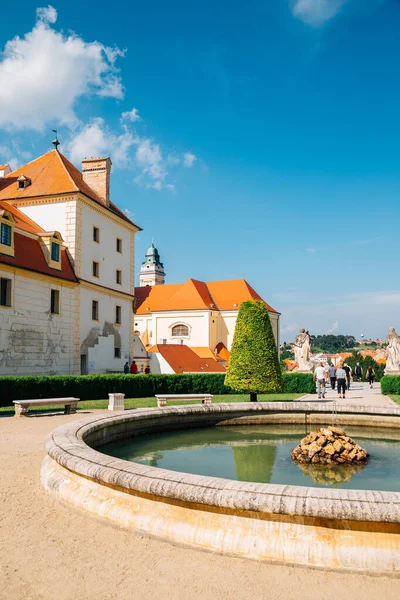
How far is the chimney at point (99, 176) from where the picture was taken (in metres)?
33.0

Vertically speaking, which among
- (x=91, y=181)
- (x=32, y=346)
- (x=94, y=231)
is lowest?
(x=32, y=346)

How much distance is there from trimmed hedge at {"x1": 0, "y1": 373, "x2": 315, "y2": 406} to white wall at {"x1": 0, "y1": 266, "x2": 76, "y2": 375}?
11.8ft

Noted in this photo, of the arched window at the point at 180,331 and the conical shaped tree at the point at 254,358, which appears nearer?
the conical shaped tree at the point at 254,358

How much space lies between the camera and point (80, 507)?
593 centimetres

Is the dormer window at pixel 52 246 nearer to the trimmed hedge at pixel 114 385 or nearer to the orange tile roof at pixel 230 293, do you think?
the trimmed hedge at pixel 114 385

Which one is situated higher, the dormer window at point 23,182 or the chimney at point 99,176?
the chimney at point 99,176

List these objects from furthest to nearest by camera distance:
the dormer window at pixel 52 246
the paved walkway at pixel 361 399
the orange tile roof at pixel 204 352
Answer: the orange tile roof at pixel 204 352, the dormer window at pixel 52 246, the paved walkway at pixel 361 399

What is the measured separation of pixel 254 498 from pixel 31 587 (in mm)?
2002

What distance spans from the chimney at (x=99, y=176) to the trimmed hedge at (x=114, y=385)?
43.2 feet

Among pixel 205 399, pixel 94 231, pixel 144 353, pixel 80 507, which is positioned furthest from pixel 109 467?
pixel 144 353

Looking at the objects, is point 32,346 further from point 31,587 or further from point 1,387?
point 31,587

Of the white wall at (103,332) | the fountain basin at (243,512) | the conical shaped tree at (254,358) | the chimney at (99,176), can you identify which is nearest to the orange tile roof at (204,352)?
the white wall at (103,332)

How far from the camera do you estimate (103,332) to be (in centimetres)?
3158

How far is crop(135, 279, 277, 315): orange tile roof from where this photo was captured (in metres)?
61.6
